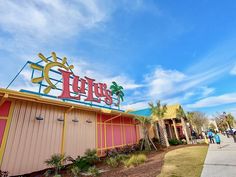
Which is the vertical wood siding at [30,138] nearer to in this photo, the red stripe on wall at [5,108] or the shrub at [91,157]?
the red stripe on wall at [5,108]

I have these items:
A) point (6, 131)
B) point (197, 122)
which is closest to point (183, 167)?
point (6, 131)

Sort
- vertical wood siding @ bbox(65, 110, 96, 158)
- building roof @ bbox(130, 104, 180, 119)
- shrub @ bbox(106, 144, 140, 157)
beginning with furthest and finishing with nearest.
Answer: building roof @ bbox(130, 104, 180, 119)
shrub @ bbox(106, 144, 140, 157)
vertical wood siding @ bbox(65, 110, 96, 158)

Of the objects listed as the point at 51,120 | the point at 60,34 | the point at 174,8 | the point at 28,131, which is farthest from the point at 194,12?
the point at 28,131

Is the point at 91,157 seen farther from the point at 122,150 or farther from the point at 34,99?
the point at 34,99

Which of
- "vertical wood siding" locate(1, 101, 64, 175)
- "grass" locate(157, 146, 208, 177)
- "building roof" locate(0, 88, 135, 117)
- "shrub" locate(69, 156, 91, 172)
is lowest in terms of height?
"grass" locate(157, 146, 208, 177)

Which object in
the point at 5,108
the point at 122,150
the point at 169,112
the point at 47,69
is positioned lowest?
the point at 122,150

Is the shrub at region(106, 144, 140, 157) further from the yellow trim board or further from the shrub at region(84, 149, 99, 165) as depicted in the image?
the yellow trim board

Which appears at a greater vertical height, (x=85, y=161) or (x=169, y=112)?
(x=169, y=112)

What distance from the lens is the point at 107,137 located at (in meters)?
11.8

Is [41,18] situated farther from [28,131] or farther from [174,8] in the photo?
[174,8]

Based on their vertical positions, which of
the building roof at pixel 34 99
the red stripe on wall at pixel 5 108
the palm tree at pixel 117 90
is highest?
the palm tree at pixel 117 90

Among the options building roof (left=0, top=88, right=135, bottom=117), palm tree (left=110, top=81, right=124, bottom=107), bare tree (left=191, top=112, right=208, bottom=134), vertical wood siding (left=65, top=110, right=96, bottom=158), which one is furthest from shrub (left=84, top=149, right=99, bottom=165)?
bare tree (left=191, top=112, right=208, bottom=134)

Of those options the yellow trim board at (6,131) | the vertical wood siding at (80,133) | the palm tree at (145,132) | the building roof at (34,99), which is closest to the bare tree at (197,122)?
the palm tree at (145,132)

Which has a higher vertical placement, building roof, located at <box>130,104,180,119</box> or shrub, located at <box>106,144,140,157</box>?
building roof, located at <box>130,104,180,119</box>
